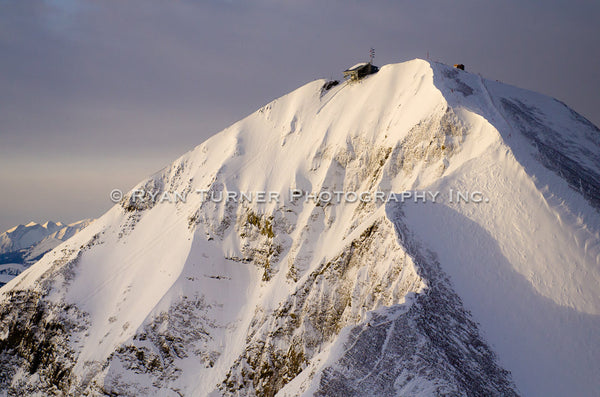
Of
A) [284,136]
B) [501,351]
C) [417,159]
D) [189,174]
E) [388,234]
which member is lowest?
[501,351]

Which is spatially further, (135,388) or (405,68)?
(405,68)

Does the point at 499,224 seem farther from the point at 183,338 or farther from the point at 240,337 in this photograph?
the point at 183,338

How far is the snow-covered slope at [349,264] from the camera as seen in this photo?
24.7 m

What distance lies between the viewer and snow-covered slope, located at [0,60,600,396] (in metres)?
24.7

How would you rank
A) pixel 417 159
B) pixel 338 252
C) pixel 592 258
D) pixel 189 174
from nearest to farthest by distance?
pixel 592 258, pixel 338 252, pixel 417 159, pixel 189 174

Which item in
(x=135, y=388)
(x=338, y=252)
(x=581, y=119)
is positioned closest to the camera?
(x=338, y=252)

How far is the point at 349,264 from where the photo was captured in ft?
129

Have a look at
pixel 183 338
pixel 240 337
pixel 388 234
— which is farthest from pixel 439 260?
pixel 183 338

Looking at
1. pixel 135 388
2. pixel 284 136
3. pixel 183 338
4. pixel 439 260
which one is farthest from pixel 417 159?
pixel 135 388

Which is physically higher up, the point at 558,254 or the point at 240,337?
the point at 558,254

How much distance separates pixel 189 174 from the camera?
77750mm

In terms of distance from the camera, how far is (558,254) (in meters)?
29.8

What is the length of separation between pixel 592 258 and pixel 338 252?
72.7ft

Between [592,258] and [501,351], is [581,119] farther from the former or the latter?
[501,351]
